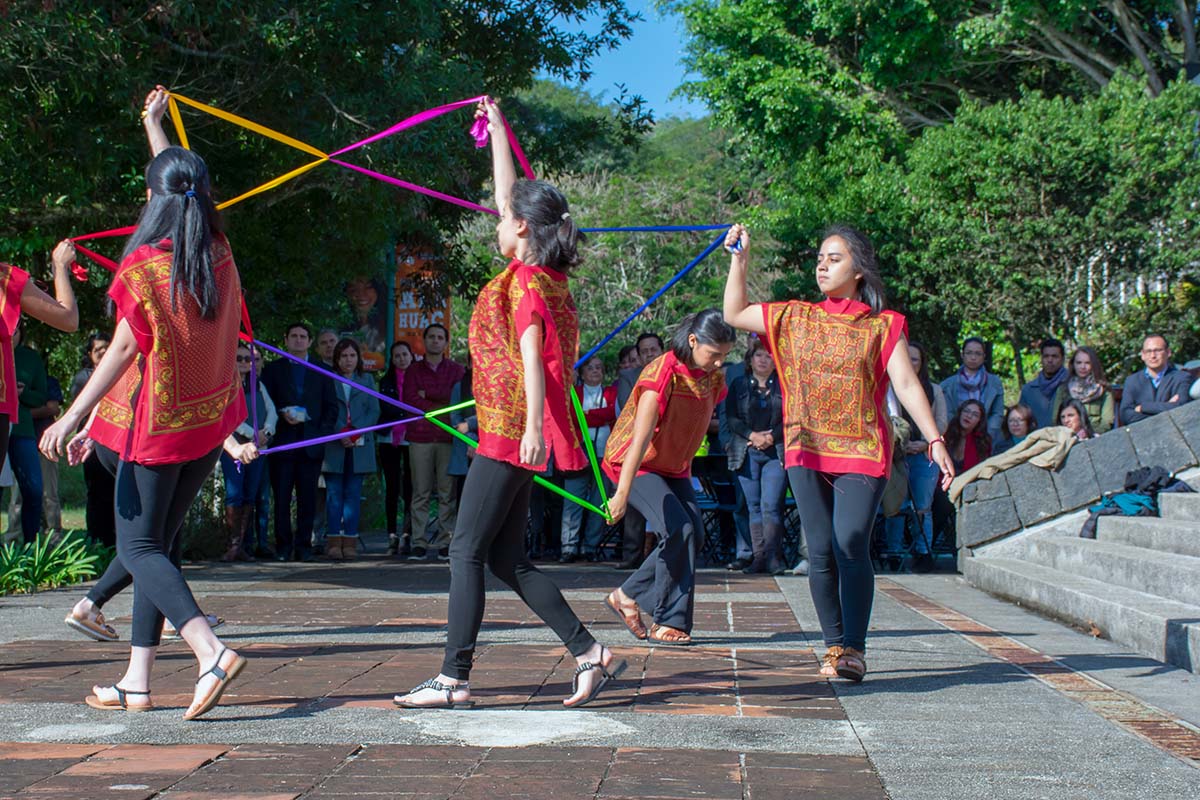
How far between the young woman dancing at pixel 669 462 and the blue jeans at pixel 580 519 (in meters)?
5.74

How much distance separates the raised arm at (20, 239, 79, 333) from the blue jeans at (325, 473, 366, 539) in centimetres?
734

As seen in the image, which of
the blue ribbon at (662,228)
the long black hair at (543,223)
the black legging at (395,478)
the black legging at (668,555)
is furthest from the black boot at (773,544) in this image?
the long black hair at (543,223)

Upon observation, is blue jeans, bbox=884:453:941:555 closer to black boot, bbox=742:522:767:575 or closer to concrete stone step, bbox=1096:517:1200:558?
black boot, bbox=742:522:767:575

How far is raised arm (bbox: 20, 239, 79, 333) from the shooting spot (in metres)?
5.74

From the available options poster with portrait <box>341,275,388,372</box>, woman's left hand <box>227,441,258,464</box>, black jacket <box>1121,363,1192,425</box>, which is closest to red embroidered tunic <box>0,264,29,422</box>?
woman's left hand <box>227,441,258,464</box>

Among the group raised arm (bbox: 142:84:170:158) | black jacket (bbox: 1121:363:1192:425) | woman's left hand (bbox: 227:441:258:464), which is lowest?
woman's left hand (bbox: 227:441:258:464)

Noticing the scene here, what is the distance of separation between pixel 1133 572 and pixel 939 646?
6.93 feet

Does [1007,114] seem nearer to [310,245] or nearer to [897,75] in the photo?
[897,75]

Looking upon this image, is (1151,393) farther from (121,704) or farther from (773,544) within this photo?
(121,704)

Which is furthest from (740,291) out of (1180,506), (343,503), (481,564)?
(343,503)

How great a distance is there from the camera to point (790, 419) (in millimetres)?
6145

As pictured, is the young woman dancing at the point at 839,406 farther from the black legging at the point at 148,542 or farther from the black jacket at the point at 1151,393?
the black jacket at the point at 1151,393

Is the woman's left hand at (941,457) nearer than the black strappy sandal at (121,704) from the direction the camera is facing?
No

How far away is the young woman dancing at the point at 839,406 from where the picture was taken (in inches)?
234
